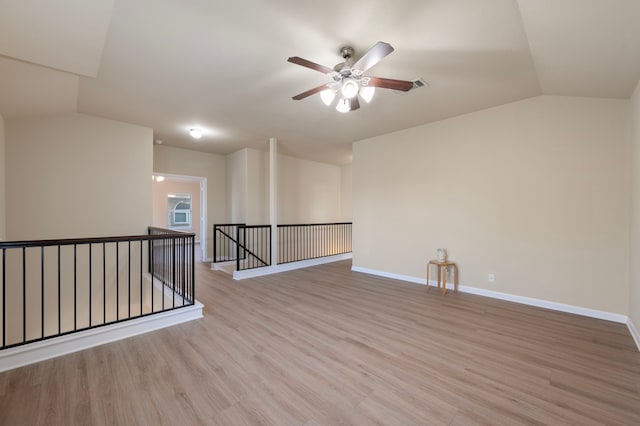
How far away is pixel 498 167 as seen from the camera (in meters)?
4.01

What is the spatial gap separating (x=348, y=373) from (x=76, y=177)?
17.2 feet

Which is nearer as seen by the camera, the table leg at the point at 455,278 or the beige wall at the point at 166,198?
the table leg at the point at 455,278

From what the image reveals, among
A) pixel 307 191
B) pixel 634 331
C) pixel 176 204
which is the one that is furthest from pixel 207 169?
pixel 634 331

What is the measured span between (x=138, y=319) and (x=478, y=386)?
3.32 metres

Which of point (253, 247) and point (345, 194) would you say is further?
point (345, 194)

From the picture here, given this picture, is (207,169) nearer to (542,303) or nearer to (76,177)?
(76,177)

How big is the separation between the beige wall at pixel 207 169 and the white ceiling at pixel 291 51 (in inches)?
91.3

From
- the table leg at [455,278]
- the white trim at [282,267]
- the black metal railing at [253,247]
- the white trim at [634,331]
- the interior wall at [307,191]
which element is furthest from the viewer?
the interior wall at [307,191]

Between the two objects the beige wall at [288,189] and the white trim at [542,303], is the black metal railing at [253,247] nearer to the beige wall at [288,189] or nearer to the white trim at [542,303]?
the beige wall at [288,189]

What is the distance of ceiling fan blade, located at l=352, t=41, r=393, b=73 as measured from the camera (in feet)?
6.43

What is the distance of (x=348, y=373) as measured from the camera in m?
2.16

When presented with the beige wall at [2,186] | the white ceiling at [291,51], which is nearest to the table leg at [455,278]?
the white ceiling at [291,51]

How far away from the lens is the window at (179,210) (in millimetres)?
10633

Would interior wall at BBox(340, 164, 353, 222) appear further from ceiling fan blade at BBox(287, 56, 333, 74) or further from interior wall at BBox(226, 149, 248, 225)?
ceiling fan blade at BBox(287, 56, 333, 74)
